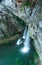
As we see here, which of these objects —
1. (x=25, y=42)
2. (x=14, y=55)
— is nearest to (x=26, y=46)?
(x=25, y=42)

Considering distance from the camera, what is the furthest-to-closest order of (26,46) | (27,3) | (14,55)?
(26,46), (14,55), (27,3)

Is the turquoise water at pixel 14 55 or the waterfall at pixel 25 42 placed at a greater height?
the waterfall at pixel 25 42

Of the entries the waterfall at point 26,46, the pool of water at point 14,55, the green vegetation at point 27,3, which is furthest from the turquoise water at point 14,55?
the green vegetation at point 27,3

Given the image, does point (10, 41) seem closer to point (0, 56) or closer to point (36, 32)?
point (0, 56)

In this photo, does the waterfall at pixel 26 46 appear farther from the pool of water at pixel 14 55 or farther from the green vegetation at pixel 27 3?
the green vegetation at pixel 27 3

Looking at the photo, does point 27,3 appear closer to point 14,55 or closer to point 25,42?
point 14,55

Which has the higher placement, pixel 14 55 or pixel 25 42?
pixel 25 42

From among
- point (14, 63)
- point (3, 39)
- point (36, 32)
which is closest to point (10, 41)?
point (3, 39)

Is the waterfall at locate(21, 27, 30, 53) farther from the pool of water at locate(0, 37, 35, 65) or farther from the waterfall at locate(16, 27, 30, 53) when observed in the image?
the pool of water at locate(0, 37, 35, 65)

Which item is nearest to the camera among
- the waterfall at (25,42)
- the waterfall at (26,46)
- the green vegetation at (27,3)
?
the green vegetation at (27,3)
